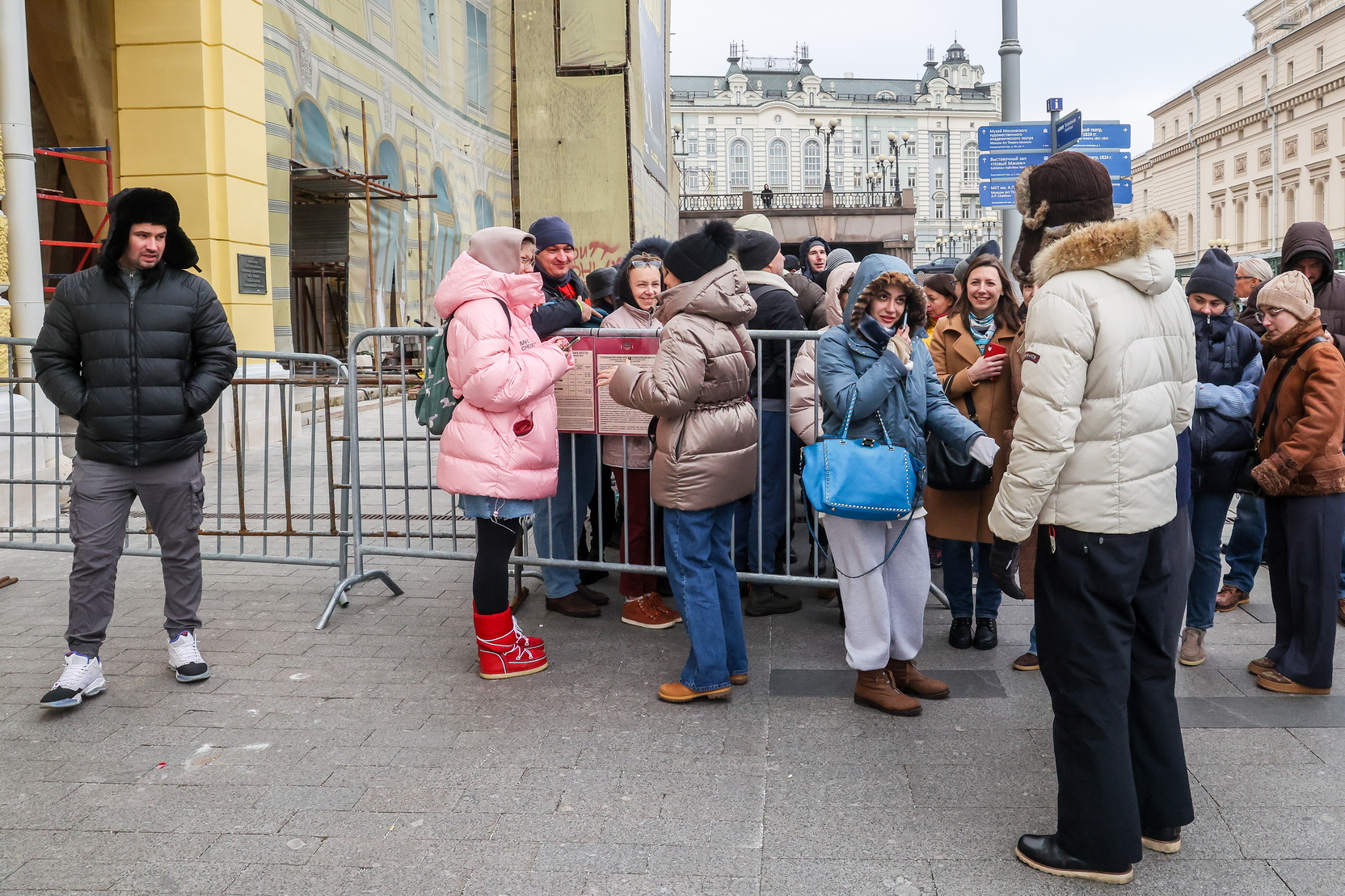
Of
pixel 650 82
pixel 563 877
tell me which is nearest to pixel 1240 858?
pixel 563 877

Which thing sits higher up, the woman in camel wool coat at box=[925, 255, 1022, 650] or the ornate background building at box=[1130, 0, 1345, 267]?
the ornate background building at box=[1130, 0, 1345, 267]

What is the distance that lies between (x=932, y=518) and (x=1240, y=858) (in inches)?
82.0

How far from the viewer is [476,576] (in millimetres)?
4785

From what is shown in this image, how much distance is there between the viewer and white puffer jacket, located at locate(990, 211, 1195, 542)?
2.98m

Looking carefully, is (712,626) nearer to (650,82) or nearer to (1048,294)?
(1048,294)

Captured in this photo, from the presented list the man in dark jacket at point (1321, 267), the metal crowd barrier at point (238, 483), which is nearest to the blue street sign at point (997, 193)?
the man in dark jacket at point (1321, 267)

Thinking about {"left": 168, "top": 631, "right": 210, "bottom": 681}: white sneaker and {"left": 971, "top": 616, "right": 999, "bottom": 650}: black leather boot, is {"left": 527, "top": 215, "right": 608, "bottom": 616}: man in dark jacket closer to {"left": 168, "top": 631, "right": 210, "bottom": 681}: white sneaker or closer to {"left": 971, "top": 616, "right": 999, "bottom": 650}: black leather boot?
{"left": 168, "top": 631, "right": 210, "bottom": 681}: white sneaker

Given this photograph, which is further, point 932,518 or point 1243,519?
point 1243,519

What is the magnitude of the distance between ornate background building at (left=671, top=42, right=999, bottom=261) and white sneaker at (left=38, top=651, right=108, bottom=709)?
3883 inches

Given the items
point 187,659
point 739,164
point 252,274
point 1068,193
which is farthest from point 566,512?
point 739,164

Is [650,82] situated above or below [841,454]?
above

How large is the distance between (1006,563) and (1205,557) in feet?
7.46

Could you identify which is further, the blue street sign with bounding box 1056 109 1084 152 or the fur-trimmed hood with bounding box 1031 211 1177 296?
the blue street sign with bounding box 1056 109 1084 152

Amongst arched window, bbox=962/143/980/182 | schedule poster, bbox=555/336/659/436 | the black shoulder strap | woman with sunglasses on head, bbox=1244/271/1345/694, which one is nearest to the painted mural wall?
schedule poster, bbox=555/336/659/436
